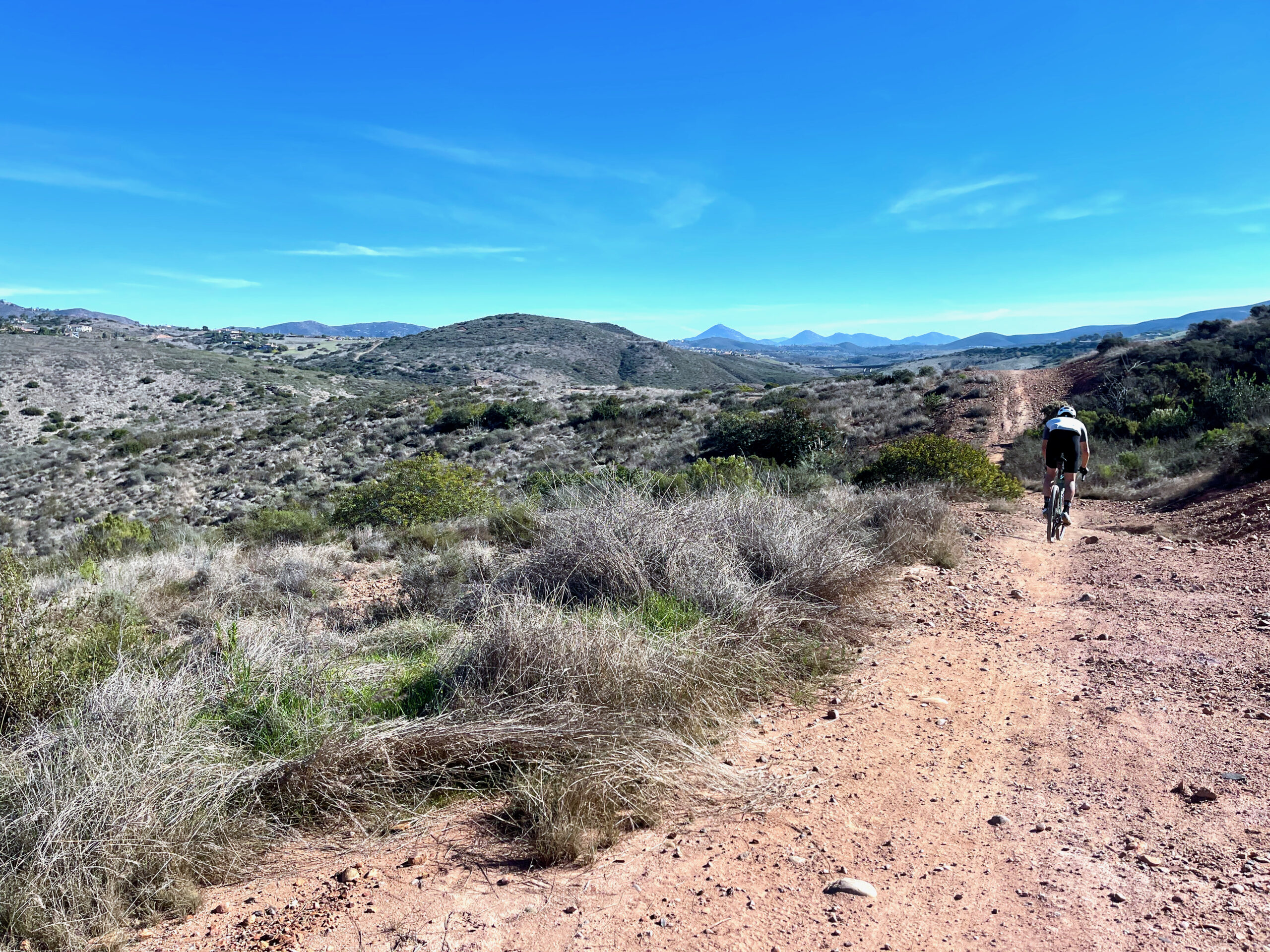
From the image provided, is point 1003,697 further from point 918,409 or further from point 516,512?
point 918,409

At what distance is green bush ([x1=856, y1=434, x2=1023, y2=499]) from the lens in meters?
11.0

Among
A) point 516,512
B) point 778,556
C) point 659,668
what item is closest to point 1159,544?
point 778,556

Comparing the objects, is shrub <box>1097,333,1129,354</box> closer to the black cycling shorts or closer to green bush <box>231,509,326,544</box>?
the black cycling shorts

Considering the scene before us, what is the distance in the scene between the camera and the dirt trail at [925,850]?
243cm

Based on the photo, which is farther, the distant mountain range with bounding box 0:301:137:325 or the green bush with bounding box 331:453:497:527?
the distant mountain range with bounding box 0:301:137:325

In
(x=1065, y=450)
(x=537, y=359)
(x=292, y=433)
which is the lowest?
(x=292, y=433)

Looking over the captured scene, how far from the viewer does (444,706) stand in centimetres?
373

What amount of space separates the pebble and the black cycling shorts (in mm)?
6752

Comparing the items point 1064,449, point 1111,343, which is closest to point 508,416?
point 1064,449

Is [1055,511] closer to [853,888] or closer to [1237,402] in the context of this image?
[853,888]

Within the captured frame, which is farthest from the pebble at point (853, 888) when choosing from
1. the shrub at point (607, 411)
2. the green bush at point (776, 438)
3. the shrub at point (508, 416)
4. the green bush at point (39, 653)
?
the shrub at point (508, 416)

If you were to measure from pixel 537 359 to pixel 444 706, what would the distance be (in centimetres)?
7330

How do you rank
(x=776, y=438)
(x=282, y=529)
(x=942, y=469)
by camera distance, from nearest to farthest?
(x=942, y=469) < (x=282, y=529) < (x=776, y=438)

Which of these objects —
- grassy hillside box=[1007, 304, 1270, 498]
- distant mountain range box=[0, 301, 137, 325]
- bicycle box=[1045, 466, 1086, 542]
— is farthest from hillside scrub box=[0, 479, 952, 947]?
distant mountain range box=[0, 301, 137, 325]
